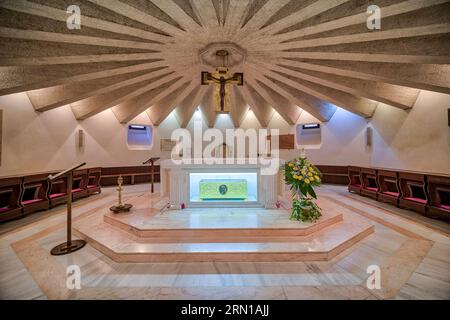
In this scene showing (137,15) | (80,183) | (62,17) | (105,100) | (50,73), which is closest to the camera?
(62,17)

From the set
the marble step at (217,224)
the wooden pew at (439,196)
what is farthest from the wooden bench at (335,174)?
the marble step at (217,224)

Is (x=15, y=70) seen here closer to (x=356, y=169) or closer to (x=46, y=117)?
(x=46, y=117)

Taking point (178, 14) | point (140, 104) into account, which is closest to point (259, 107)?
point (140, 104)

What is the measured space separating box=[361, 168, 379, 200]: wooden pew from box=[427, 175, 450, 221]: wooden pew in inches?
60.9

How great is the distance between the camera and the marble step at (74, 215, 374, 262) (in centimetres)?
284

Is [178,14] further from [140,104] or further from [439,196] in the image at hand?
[439,196]

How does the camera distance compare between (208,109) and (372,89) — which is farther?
(208,109)

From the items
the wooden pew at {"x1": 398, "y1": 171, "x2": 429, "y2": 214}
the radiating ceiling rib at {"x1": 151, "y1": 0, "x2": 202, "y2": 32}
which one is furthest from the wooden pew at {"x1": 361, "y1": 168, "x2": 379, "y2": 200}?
the radiating ceiling rib at {"x1": 151, "y1": 0, "x2": 202, "y2": 32}

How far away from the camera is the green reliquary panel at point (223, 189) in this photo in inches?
173

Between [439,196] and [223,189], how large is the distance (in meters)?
5.24

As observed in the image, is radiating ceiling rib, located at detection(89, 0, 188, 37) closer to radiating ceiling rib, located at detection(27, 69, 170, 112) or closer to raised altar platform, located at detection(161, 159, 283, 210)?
radiating ceiling rib, located at detection(27, 69, 170, 112)

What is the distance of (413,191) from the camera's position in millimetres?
5387
